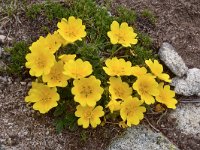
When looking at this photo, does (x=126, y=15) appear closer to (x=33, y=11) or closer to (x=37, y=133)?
(x=33, y=11)

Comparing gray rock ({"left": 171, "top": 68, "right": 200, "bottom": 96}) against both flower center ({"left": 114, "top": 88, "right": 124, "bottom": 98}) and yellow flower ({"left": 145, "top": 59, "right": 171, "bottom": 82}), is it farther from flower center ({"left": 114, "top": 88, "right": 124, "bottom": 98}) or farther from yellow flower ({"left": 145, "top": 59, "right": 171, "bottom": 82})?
flower center ({"left": 114, "top": 88, "right": 124, "bottom": 98})

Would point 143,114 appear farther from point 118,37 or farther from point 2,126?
point 2,126

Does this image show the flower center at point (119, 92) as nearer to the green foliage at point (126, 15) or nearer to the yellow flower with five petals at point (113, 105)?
the yellow flower with five petals at point (113, 105)

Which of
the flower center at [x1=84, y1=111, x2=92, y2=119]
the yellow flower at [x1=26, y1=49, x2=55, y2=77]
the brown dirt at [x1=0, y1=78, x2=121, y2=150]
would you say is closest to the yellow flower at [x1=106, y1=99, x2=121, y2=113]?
the flower center at [x1=84, y1=111, x2=92, y2=119]

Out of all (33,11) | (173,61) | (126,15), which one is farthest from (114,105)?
(33,11)

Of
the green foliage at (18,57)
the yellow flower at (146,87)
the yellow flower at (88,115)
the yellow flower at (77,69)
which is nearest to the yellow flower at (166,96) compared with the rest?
the yellow flower at (146,87)

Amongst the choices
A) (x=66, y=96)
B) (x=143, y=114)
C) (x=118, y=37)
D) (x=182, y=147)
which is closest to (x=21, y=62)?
(x=66, y=96)
